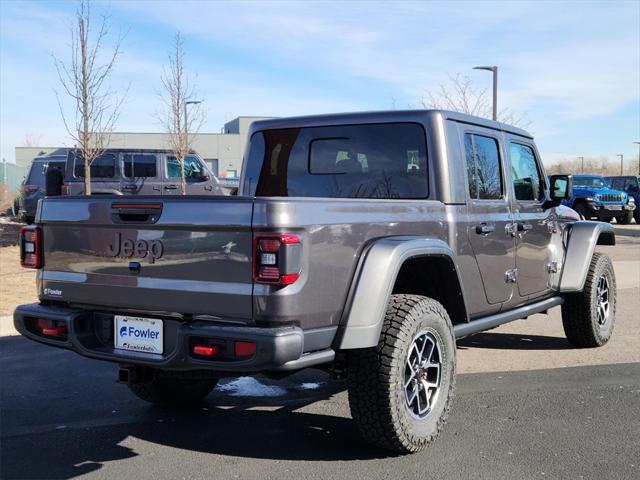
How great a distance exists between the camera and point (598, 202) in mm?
23750

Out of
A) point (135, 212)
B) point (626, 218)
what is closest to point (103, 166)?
→ point (135, 212)

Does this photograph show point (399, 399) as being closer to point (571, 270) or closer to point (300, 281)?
point (300, 281)

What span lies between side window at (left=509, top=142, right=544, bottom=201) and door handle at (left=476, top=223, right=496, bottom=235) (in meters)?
0.69

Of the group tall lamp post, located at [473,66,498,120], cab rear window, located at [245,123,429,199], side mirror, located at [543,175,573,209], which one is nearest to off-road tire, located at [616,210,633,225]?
tall lamp post, located at [473,66,498,120]

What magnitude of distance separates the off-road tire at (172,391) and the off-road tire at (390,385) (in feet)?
4.48

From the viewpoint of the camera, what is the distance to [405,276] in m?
4.27

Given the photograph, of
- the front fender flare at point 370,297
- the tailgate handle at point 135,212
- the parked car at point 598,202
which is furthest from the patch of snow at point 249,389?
the parked car at point 598,202

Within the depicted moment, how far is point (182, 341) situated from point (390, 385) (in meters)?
1.10

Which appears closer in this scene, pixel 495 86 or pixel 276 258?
pixel 276 258

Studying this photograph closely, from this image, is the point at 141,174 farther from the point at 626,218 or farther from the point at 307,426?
the point at 626,218

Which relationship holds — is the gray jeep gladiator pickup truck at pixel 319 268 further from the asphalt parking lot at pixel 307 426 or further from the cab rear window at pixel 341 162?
the asphalt parking lot at pixel 307 426

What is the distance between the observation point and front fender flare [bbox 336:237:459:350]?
3.44m

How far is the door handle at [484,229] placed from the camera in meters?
4.54

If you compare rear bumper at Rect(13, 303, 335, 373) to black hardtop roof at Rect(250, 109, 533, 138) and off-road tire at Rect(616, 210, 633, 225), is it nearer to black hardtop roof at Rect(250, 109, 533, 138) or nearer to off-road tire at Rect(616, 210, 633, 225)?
black hardtop roof at Rect(250, 109, 533, 138)
